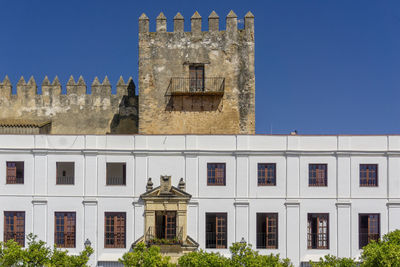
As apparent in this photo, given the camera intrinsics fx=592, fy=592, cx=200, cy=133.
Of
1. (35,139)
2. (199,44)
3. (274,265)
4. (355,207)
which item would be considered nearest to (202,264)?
(274,265)

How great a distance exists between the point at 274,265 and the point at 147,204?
26.0ft

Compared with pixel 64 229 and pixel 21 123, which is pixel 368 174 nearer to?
pixel 64 229

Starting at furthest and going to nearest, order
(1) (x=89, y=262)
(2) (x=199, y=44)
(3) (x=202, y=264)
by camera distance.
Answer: (2) (x=199, y=44) → (1) (x=89, y=262) → (3) (x=202, y=264)

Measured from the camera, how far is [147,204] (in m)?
33.1

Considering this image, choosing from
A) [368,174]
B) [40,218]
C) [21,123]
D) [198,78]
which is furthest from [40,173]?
[368,174]

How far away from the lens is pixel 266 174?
33.5 m

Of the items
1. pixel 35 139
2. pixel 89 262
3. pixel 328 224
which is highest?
pixel 35 139

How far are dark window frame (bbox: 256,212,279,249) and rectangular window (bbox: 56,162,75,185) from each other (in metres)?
10.8

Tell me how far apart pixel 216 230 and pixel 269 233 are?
2960 millimetres

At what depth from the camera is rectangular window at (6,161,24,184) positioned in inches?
1318

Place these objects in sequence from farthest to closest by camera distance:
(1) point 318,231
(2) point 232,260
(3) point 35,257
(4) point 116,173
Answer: (4) point 116,173
(1) point 318,231
(2) point 232,260
(3) point 35,257

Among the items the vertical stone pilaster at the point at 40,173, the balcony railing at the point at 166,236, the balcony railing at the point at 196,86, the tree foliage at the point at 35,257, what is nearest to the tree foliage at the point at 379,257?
the balcony railing at the point at 166,236

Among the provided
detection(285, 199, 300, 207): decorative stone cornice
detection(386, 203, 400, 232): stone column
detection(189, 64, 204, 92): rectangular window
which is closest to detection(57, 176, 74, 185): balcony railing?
detection(189, 64, 204, 92): rectangular window

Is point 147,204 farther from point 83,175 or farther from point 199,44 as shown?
point 199,44
